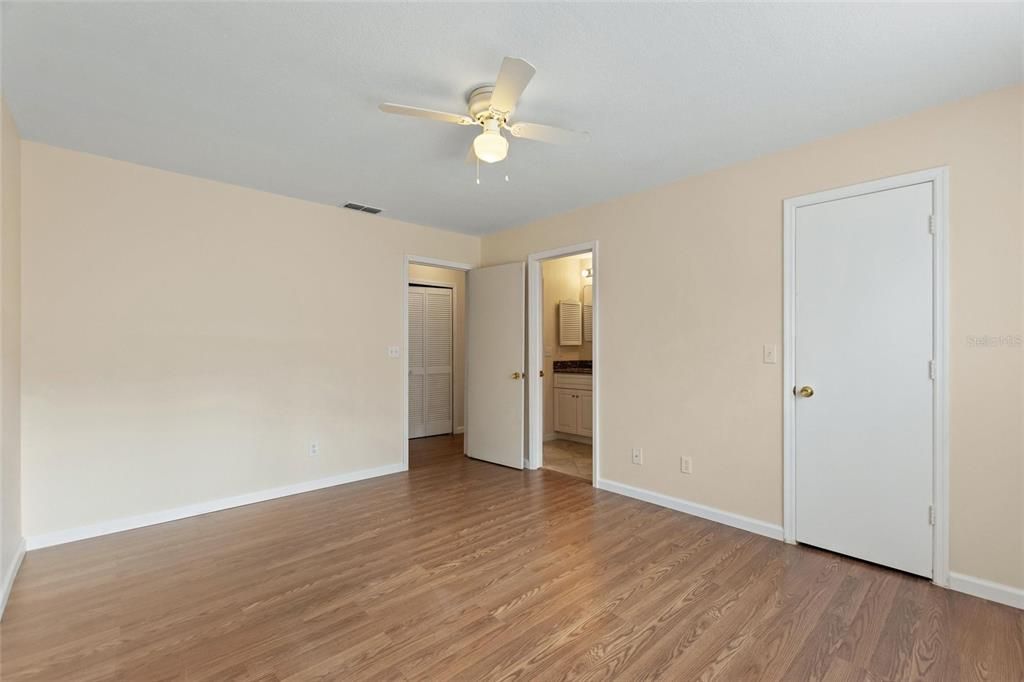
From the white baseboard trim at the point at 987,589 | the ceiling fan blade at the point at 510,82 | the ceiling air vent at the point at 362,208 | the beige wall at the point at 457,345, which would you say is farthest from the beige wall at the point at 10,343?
the white baseboard trim at the point at 987,589

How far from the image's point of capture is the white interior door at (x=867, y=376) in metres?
2.42

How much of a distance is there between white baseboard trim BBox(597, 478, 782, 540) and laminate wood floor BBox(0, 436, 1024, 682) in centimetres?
11

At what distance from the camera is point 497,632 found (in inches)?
77.4

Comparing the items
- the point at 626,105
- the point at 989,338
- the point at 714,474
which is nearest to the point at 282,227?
the point at 626,105

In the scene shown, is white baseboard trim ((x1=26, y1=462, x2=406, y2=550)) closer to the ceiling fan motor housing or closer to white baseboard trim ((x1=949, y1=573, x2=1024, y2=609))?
the ceiling fan motor housing

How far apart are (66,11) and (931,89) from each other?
3.73 m

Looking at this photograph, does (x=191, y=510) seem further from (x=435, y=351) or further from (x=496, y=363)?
(x=435, y=351)

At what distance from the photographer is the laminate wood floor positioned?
1766 millimetres

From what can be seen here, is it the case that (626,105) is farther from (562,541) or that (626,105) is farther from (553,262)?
(553,262)

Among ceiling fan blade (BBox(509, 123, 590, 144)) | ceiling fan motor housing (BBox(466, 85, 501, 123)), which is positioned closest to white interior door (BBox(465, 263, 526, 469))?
ceiling fan blade (BBox(509, 123, 590, 144))

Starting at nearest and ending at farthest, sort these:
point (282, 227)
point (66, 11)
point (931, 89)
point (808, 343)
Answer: point (66, 11), point (931, 89), point (808, 343), point (282, 227)

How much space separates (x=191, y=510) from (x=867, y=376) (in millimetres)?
4538

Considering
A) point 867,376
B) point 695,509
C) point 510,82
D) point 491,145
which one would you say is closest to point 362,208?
point 491,145

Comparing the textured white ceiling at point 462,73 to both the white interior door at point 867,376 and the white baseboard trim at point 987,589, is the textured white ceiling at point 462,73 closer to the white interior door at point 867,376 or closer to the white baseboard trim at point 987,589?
the white interior door at point 867,376
